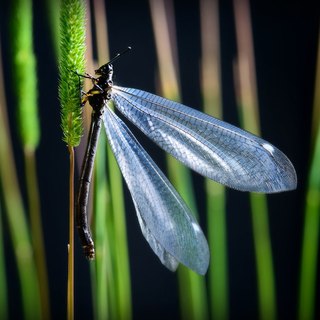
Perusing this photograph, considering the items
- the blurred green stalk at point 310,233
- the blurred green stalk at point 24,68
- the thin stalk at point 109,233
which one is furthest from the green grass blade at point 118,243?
the blurred green stalk at point 310,233

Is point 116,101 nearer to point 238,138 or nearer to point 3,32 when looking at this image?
point 238,138

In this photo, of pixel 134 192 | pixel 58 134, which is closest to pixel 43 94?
pixel 58 134

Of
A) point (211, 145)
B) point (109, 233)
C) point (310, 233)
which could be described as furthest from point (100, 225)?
point (310, 233)

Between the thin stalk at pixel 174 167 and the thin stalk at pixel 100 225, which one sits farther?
the thin stalk at pixel 174 167

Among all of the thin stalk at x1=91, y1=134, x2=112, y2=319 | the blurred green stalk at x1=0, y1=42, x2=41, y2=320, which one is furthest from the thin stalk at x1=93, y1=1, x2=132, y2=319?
the blurred green stalk at x1=0, y1=42, x2=41, y2=320

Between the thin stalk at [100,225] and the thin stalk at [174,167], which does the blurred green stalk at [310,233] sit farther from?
the thin stalk at [100,225]

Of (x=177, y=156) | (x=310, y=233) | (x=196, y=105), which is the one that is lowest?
(x=310, y=233)

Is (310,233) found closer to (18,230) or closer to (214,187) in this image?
(214,187)
